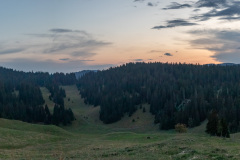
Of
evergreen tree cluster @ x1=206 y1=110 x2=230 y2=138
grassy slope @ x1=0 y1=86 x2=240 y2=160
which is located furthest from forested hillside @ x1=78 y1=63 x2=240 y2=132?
evergreen tree cluster @ x1=206 y1=110 x2=230 y2=138

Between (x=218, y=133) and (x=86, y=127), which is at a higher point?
(x=218, y=133)

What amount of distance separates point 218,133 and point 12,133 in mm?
48429

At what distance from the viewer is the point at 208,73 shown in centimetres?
19325

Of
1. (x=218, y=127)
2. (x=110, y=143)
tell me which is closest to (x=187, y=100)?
(x=218, y=127)

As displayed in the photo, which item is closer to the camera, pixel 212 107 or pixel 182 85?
pixel 212 107

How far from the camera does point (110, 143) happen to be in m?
50.5

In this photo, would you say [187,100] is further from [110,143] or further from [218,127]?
[110,143]

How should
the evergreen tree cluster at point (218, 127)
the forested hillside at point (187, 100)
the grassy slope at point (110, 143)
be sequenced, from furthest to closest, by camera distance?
the forested hillside at point (187, 100)
the evergreen tree cluster at point (218, 127)
the grassy slope at point (110, 143)

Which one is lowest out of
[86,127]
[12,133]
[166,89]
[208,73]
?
[86,127]

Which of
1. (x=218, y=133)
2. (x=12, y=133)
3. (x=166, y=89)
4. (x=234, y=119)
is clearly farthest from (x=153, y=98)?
(x=12, y=133)

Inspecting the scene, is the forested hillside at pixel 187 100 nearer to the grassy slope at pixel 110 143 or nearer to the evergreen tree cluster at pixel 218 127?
the grassy slope at pixel 110 143

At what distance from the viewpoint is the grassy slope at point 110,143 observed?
2677 cm

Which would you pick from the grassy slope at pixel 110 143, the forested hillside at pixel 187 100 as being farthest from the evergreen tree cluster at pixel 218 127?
the forested hillside at pixel 187 100

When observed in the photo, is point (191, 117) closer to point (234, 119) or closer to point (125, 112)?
point (234, 119)
